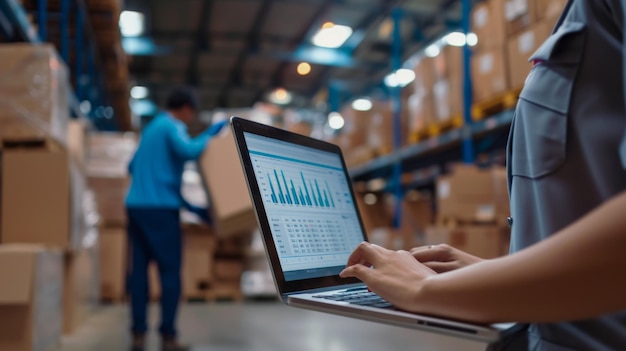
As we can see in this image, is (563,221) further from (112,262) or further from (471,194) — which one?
(112,262)

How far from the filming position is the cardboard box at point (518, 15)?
14.6 feet

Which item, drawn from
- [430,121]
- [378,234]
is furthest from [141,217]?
[378,234]

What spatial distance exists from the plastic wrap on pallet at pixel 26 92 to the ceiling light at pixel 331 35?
8.03m

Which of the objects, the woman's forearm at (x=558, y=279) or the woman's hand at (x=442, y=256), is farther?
the woman's hand at (x=442, y=256)

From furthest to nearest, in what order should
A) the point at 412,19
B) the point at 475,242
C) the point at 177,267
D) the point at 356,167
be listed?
the point at 412,19 → the point at 356,167 → the point at 475,242 → the point at 177,267

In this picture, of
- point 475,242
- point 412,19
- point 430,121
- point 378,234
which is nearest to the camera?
point 475,242

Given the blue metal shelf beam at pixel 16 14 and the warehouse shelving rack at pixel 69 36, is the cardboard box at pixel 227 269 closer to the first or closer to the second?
the warehouse shelving rack at pixel 69 36

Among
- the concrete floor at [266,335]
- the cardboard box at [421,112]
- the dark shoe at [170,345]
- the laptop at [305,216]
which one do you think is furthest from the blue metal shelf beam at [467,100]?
the laptop at [305,216]

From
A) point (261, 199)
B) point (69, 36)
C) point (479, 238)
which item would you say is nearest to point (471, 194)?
point (479, 238)

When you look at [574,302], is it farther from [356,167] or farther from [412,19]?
[412,19]

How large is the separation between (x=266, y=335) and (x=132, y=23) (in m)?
7.83

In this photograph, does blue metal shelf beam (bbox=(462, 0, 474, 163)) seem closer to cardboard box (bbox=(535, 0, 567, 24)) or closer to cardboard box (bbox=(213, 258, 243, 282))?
cardboard box (bbox=(535, 0, 567, 24))

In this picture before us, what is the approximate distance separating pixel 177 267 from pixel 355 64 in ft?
29.0

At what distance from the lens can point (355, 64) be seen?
12078 millimetres
